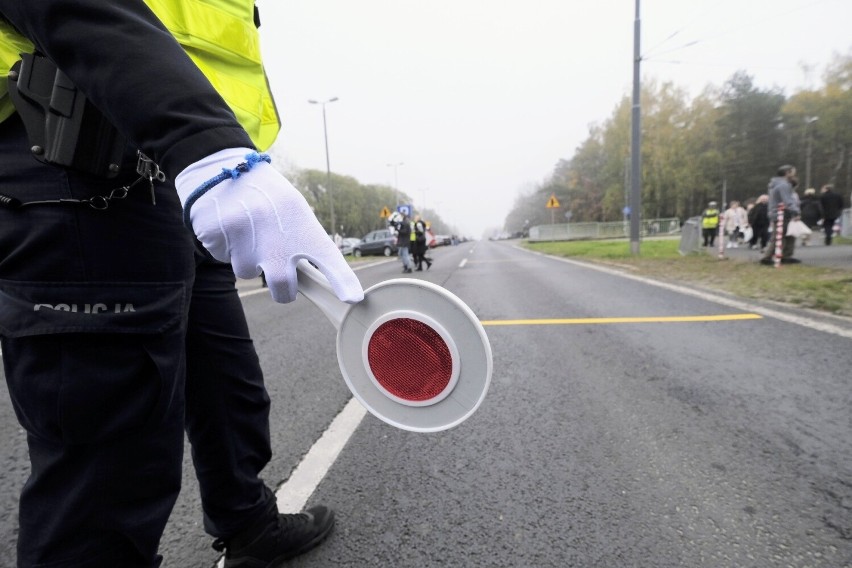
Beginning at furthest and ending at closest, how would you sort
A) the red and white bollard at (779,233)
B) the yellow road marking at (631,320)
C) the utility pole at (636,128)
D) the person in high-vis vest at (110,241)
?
the utility pole at (636,128), the red and white bollard at (779,233), the yellow road marking at (631,320), the person in high-vis vest at (110,241)

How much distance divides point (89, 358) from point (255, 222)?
391 mm

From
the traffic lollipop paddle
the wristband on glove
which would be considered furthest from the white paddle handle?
the wristband on glove

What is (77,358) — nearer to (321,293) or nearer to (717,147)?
(321,293)

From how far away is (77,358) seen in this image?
81 cm

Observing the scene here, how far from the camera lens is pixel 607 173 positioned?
54.8 meters

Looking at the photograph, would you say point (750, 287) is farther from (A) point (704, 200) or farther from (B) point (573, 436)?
(A) point (704, 200)

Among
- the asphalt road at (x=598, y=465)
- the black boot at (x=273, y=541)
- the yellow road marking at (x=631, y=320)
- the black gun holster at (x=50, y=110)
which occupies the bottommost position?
the yellow road marking at (x=631, y=320)

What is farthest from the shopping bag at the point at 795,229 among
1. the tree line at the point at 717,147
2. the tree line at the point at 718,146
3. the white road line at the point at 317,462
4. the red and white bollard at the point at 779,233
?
the tree line at the point at 717,147

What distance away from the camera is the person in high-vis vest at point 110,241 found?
0.73 m

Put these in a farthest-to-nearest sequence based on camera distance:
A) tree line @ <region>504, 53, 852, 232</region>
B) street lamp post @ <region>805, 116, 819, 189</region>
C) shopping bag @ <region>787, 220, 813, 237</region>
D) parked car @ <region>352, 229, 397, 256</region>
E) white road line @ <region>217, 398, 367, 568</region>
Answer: tree line @ <region>504, 53, 852, 232</region>, street lamp post @ <region>805, 116, 819, 189</region>, parked car @ <region>352, 229, 397, 256</region>, shopping bag @ <region>787, 220, 813, 237</region>, white road line @ <region>217, 398, 367, 568</region>

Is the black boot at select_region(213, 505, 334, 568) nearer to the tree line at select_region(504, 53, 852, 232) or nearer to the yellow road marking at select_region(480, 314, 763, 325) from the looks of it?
the yellow road marking at select_region(480, 314, 763, 325)

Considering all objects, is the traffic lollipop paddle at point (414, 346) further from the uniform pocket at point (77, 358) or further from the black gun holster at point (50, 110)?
the black gun holster at point (50, 110)

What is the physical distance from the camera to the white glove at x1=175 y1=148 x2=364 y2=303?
0.76 m

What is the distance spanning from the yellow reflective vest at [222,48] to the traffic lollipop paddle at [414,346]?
0.53 meters
